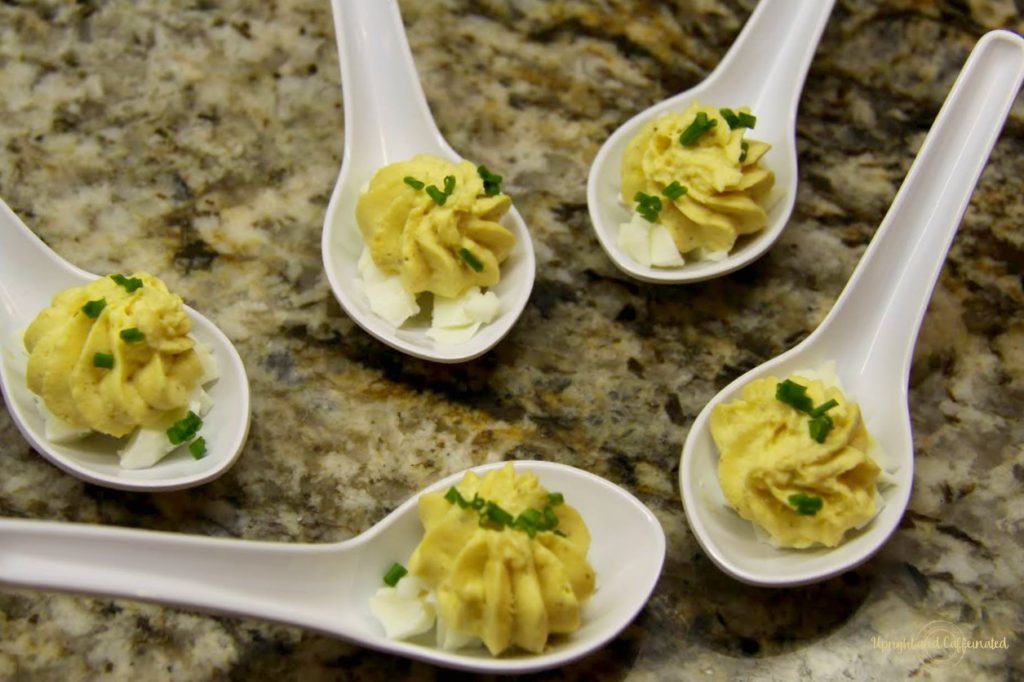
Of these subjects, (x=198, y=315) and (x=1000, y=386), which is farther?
(x=1000, y=386)

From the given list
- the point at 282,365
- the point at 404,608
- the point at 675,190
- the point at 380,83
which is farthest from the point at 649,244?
the point at 404,608

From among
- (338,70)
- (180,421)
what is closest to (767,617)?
(180,421)

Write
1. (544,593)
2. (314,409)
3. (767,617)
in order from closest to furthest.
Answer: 1. (544,593)
2. (767,617)
3. (314,409)

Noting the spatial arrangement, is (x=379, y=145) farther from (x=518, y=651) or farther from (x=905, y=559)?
(x=905, y=559)

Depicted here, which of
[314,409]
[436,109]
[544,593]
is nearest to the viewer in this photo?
[544,593]

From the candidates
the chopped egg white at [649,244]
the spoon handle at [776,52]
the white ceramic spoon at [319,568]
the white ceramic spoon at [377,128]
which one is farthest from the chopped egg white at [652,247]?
the white ceramic spoon at [319,568]

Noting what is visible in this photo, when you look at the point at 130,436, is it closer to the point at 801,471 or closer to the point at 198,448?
the point at 198,448

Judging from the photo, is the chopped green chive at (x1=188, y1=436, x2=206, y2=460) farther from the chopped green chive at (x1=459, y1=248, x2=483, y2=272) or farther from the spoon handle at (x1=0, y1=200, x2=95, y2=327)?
the chopped green chive at (x1=459, y1=248, x2=483, y2=272)
